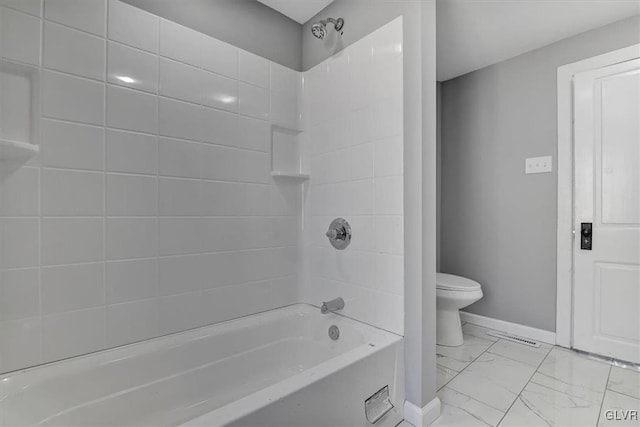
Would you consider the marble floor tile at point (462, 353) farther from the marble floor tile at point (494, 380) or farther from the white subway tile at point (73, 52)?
the white subway tile at point (73, 52)

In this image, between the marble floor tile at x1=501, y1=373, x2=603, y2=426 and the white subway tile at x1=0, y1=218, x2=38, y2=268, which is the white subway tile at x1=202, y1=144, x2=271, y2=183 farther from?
the marble floor tile at x1=501, y1=373, x2=603, y2=426

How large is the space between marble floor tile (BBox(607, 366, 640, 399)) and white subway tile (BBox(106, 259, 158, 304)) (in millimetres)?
2433

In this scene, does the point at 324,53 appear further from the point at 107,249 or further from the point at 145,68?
the point at 107,249

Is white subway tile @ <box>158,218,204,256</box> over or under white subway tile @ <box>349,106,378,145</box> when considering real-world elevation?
under

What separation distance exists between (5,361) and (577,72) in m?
3.42

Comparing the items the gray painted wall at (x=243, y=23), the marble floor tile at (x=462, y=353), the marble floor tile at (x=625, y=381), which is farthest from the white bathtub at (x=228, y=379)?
the gray painted wall at (x=243, y=23)

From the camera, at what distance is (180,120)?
146 centimetres

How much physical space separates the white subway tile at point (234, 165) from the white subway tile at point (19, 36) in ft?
2.23

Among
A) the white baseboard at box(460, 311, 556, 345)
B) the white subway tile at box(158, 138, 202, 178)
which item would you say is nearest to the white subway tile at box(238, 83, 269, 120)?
the white subway tile at box(158, 138, 202, 178)

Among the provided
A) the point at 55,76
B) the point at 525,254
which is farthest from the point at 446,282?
the point at 55,76

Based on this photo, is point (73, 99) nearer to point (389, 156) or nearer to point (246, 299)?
point (246, 299)

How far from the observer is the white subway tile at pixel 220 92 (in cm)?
155

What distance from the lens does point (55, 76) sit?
116cm

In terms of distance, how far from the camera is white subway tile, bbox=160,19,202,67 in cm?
142
